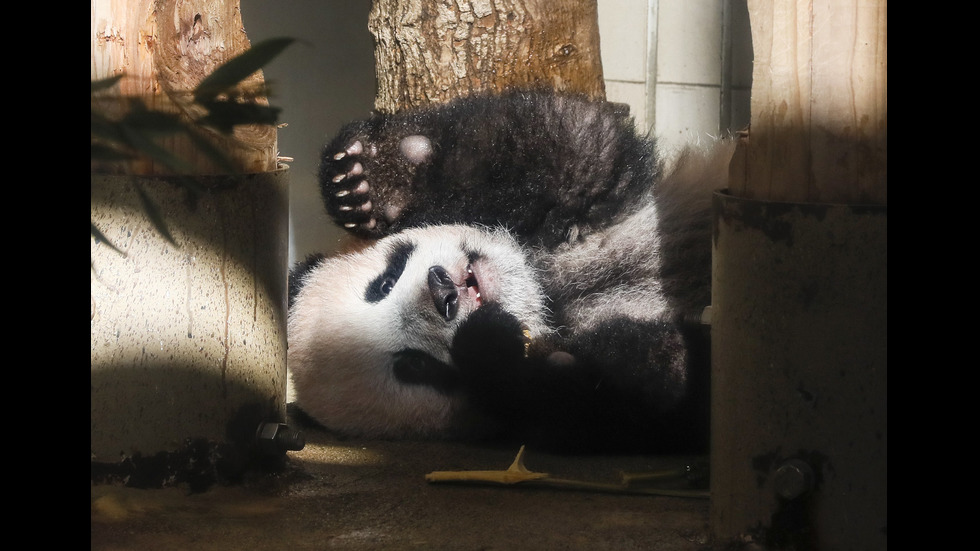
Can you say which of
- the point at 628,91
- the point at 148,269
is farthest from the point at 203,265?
the point at 628,91

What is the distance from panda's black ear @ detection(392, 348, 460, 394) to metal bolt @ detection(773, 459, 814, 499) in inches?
47.1

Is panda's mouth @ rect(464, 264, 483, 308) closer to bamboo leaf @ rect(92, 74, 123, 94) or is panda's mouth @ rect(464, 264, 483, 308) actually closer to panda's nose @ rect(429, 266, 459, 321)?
panda's nose @ rect(429, 266, 459, 321)

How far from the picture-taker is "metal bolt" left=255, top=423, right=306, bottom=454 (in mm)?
2361

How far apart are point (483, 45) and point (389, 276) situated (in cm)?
90

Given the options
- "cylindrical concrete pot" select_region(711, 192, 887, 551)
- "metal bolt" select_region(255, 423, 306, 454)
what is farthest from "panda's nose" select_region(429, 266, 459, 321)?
"cylindrical concrete pot" select_region(711, 192, 887, 551)

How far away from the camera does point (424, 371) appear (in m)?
2.82

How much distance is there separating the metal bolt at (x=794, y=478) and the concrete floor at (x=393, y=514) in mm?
263

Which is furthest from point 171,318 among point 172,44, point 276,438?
point 172,44

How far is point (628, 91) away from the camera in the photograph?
450 centimetres

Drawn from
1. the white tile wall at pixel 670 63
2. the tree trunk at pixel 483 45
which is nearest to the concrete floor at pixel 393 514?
the tree trunk at pixel 483 45

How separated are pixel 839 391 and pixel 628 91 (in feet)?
9.76

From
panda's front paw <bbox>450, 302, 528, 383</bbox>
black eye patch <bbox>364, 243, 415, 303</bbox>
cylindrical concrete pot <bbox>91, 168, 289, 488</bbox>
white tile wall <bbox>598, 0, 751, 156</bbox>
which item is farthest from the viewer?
white tile wall <bbox>598, 0, 751, 156</bbox>

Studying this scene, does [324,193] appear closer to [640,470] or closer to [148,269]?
[148,269]

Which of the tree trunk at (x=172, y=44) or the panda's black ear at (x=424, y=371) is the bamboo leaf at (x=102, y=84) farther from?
the panda's black ear at (x=424, y=371)
